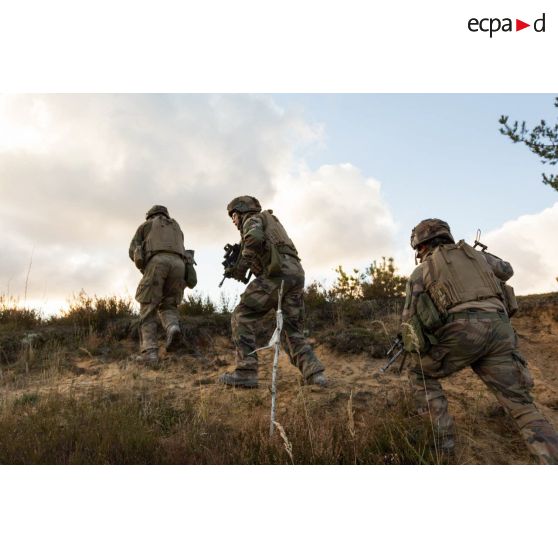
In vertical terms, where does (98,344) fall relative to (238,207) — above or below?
below

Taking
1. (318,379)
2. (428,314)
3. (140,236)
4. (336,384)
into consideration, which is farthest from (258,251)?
(140,236)

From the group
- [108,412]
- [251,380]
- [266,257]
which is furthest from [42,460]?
[266,257]

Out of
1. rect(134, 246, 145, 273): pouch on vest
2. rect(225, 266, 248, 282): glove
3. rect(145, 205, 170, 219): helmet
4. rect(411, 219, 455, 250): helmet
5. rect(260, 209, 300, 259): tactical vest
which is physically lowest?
rect(411, 219, 455, 250): helmet

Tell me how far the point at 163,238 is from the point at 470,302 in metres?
5.48

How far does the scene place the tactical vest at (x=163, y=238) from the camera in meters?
8.34

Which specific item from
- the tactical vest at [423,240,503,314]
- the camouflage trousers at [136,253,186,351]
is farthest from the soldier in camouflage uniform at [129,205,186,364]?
the tactical vest at [423,240,503,314]

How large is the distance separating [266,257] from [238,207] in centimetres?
88

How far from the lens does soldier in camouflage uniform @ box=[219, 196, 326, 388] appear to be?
6113mm

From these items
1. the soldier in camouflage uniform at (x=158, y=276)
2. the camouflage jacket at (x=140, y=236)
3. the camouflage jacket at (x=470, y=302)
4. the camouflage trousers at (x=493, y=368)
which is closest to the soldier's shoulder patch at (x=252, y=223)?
the camouflage jacket at (x=470, y=302)

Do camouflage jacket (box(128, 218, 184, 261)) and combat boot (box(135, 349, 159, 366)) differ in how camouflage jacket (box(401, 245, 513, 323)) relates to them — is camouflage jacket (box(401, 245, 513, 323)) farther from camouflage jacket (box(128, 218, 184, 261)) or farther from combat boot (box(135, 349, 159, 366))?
camouflage jacket (box(128, 218, 184, 261))

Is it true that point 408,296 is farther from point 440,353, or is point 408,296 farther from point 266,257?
point 266,257

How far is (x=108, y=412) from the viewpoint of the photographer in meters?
5.06

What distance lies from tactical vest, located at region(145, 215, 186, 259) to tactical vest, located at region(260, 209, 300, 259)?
253 cm

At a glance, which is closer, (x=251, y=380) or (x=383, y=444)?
(x=383, y=444)
